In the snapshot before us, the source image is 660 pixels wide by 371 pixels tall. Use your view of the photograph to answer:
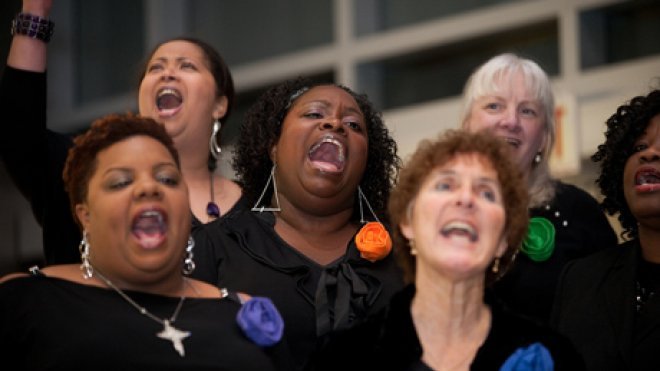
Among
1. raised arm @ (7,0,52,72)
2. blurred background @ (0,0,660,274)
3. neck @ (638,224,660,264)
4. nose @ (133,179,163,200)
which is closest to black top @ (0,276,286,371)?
nose @ (133,179,163,200)

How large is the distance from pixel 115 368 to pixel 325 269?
0.98 m

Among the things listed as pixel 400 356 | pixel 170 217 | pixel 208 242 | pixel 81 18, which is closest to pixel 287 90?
pixel 208 242

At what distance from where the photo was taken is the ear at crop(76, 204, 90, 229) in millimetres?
3846

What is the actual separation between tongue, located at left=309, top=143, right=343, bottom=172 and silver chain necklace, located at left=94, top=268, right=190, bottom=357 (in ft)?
2.87

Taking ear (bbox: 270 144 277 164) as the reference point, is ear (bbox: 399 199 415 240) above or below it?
below

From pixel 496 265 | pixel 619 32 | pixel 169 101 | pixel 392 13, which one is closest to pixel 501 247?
pixel 496 265

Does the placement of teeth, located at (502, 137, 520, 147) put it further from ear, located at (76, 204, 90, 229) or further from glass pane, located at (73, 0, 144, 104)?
glass pane, located at (73, 0, 144, 104)

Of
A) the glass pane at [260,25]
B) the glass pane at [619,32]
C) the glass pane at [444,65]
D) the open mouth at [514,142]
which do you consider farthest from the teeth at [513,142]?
the glass pane at [260,25]

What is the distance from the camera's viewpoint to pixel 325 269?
14.4 ft

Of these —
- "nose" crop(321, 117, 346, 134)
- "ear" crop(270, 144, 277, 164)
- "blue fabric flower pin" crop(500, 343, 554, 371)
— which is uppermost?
"nose" crop(321, 117, 346, 134)

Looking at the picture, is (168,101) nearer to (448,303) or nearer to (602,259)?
(602,259)

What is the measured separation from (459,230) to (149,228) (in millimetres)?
807

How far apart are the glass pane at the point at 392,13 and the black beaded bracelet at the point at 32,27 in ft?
14.5

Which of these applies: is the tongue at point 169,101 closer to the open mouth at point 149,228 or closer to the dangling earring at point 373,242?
the dangling earring at point 373,242
